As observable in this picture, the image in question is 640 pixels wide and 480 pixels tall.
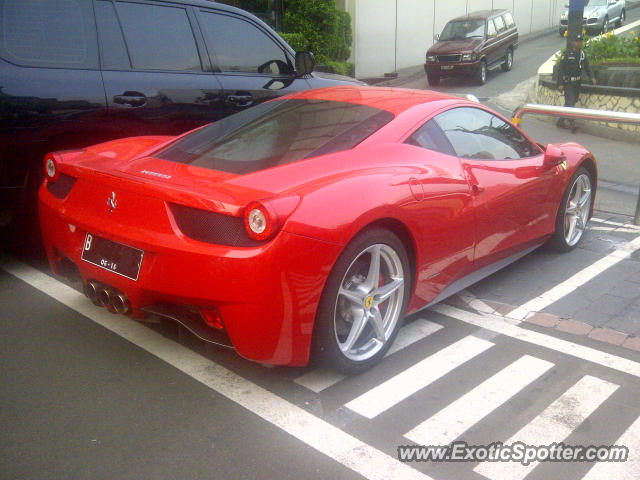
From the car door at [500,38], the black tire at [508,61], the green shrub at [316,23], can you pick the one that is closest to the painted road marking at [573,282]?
the green shrub at [316,23]

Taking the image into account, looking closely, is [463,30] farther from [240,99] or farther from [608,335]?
[608,335]

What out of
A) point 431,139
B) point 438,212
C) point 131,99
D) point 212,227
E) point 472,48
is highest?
point 472,48

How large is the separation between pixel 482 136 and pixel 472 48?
17.5 metres

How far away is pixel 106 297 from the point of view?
3.39m

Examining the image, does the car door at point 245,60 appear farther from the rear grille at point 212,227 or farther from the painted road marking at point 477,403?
the painted road marking at point 477,403

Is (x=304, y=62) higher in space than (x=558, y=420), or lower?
higher

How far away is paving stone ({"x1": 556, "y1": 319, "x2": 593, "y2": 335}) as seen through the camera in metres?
4.25

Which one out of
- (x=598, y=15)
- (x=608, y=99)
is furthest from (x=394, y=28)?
(x=608, y=99)

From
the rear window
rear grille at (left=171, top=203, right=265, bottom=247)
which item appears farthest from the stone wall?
rear grille at (left=171, top=203, right=265, bottom=247)

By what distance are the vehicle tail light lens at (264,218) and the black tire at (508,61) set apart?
874 inches

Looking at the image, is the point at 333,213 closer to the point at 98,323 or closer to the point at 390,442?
the point at 390,442

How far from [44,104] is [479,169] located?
2877 millimetres

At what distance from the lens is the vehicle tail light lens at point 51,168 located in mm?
3875

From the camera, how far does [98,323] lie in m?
4.08
